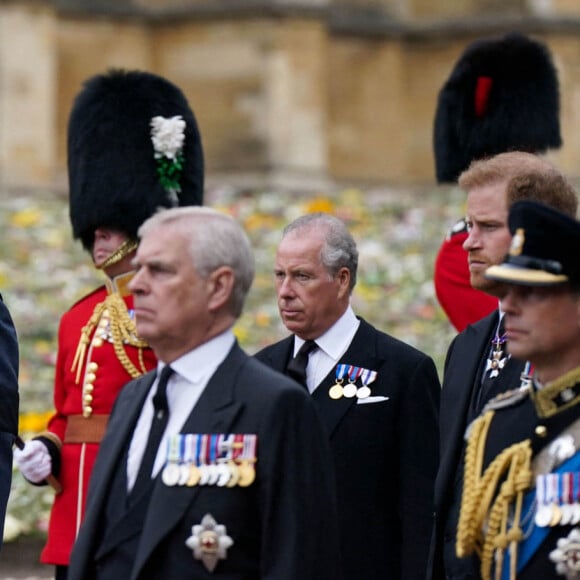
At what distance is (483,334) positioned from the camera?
6.75m

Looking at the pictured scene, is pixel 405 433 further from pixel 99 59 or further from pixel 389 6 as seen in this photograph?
pixel 389 6

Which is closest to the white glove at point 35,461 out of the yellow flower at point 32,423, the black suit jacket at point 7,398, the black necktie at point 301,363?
the black suit jacket at point 7,398

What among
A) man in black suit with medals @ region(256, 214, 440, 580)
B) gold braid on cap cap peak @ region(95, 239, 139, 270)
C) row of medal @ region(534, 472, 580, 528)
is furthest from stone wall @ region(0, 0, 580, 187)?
row of medal @ region(534, 472, 580, 528)

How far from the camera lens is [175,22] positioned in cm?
2311

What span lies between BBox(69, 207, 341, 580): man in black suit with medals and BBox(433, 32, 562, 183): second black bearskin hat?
3.47 meters

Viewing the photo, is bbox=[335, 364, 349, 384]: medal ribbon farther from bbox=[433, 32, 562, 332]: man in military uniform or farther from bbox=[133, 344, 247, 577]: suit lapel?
bbox=[433, 32, 562, 332]: man in military uniform

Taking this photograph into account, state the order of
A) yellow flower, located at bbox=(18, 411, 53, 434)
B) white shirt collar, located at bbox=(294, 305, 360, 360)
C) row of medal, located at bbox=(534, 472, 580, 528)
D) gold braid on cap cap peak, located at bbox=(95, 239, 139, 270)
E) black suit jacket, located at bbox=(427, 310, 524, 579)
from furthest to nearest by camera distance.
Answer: yellow flower, located at bbox=(18, 411, 53, 434) < gold braid on cap cap peak, located at bbox=(95, 239, 139, 270) < white shirt collar, located at bbox=(294, 305, 360, 360) < black suit jacket, located at bbox=(427, 310, 524, 579) < row of medal, located at bbox=(534, 472, 580, 528)

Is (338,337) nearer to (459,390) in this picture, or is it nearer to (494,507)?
(459,390)

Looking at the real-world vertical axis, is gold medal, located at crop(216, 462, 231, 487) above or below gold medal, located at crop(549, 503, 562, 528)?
above

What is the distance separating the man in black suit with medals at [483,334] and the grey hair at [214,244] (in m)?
0.83

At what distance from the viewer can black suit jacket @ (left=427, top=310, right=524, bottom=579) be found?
630 cm

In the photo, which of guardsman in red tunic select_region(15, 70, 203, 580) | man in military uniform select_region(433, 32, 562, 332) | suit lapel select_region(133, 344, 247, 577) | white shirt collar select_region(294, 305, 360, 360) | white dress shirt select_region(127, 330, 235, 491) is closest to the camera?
suit lapel select_region(133, 344, 247, 577)

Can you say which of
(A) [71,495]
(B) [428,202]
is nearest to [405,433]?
(A) [71,495]

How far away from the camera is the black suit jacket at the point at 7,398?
7.59 metres
